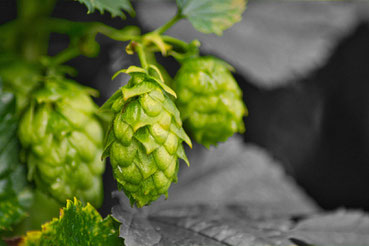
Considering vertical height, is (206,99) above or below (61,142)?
above

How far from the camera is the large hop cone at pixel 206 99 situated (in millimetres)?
743

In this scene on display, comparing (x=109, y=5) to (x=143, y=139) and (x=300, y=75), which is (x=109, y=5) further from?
(x=300, y=75)

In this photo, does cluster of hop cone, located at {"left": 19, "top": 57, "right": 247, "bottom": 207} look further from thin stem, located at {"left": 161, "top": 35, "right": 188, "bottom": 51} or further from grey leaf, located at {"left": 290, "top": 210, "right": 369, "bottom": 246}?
grey leaf, located at {"left": 290, "top": 210, "right": 369, "bottom": 246}

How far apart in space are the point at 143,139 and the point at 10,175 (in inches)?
10.3

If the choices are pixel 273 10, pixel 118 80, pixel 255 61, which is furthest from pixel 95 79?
pixel 273 10

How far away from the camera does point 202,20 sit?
826mm

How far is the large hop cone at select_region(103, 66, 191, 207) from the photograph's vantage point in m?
0.61

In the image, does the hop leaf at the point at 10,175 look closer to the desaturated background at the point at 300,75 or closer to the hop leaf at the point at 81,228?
the hop leaf at the point at 81,228

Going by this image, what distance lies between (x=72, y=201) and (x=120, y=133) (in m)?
0.15

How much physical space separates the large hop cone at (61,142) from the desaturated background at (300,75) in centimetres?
47

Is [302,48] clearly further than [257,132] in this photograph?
No

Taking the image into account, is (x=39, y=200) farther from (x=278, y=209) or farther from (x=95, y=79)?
(x=278, y=209)

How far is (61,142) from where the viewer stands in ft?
2.31

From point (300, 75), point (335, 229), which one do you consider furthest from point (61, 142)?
point (300, 75)
